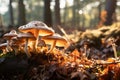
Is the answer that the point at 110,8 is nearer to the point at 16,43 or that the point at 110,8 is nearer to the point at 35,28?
the point at 16,43

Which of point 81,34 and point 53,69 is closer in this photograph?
point 53,69

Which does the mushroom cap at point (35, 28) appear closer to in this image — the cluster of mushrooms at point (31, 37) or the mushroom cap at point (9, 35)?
the cluster of mushrooms at point (31, 37)

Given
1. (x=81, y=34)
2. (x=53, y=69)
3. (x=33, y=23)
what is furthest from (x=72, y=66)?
(x=81, y=34)

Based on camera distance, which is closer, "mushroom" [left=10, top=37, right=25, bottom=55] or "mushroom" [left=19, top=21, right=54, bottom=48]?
"mushroom" [left=19, top=21, right=54, bottom=48]

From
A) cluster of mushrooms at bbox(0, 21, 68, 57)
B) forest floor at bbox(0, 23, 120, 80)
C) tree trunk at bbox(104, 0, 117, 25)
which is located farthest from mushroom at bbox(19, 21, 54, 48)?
tree trunk at bbox(104, 0, 117, 25)

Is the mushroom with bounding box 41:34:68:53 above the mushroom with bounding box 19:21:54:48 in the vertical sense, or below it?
below

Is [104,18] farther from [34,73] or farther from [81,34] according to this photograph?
[34,73]

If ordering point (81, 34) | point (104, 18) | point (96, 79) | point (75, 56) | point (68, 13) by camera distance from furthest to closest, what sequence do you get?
1. point (68, 13)
2. point (104, 18)
3. point (81, 34)
4. point (75, 56)
5. point (96, 79)

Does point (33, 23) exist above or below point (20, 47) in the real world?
above

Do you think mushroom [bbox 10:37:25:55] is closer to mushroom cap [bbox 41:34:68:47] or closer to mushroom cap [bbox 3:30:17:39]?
mushroom cap [bbox 3:30:17:39]

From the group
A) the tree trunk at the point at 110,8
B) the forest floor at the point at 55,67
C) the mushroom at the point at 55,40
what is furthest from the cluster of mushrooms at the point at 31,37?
the tree trunk at the point at 110,8
